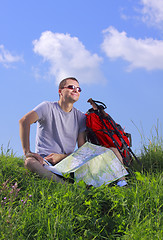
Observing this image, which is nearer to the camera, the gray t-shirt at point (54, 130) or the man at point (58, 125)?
the man at point (58, 125)

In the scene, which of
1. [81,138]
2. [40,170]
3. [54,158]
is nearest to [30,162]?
[40,170]

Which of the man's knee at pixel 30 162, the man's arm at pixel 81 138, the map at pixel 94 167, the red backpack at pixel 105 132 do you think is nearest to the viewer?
the map at pixel 94 167

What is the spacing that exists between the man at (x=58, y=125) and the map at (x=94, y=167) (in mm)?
523

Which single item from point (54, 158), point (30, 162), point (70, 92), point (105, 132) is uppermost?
point (70, 92)

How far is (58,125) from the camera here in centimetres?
580

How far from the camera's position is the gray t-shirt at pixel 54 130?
568 cm

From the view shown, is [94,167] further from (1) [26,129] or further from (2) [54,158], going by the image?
(1) [26,129]

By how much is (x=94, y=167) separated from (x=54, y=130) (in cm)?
131

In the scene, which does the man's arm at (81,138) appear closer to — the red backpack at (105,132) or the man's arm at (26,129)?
the red backpack at (105,132)

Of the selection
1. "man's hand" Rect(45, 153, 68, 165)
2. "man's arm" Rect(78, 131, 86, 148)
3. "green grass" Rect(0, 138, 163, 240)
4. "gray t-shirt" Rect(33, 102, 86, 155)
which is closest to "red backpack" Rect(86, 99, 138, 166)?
"man's arm" Rect(78, 131, 86, 148)

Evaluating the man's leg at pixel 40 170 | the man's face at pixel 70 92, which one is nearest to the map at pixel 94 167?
the man's leg at pixel 40 170

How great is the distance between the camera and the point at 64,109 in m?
5.95

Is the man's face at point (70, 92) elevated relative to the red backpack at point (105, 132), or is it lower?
elevated

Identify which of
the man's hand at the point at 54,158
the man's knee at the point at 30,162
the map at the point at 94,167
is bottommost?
the map at the point at 94,167
